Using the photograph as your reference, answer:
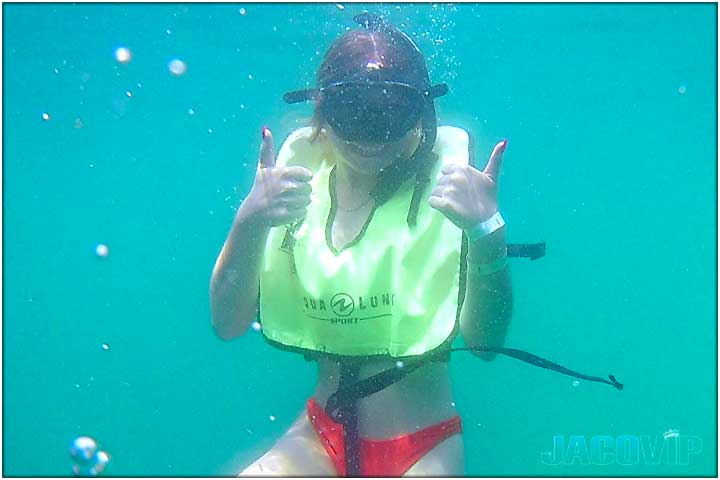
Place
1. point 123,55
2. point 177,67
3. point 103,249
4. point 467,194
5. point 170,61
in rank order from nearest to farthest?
point 467,194 → point 123,55 → point 170,61 → point 177,67 → point 103,249

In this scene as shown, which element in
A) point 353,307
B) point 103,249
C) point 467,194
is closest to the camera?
point 467,194

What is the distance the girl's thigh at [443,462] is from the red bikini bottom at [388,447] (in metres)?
0.03

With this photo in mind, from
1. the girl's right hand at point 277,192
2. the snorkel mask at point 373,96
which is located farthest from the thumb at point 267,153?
the snorkel mask at point 373,96

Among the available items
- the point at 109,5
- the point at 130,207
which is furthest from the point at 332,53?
the point at 130,207

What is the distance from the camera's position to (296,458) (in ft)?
11.0

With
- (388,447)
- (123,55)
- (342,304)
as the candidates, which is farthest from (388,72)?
(123,55)

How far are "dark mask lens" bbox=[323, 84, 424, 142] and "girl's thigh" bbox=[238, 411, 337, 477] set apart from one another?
1.61 metres

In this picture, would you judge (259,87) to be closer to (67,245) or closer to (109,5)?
(109,5)

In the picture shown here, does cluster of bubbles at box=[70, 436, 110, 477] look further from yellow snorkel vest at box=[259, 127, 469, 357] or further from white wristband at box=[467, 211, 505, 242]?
white wristband at box=[467, 211, 505, 242]

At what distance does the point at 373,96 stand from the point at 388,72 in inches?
7.8

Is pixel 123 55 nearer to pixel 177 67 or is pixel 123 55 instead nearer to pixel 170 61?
pixel 170 61

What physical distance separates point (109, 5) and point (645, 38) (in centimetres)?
1209

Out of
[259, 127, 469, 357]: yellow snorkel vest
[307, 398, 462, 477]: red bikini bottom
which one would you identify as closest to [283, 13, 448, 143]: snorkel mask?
[259, 127, 469, 357]: yellow snorkel vest

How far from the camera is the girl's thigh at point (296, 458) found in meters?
3.24
